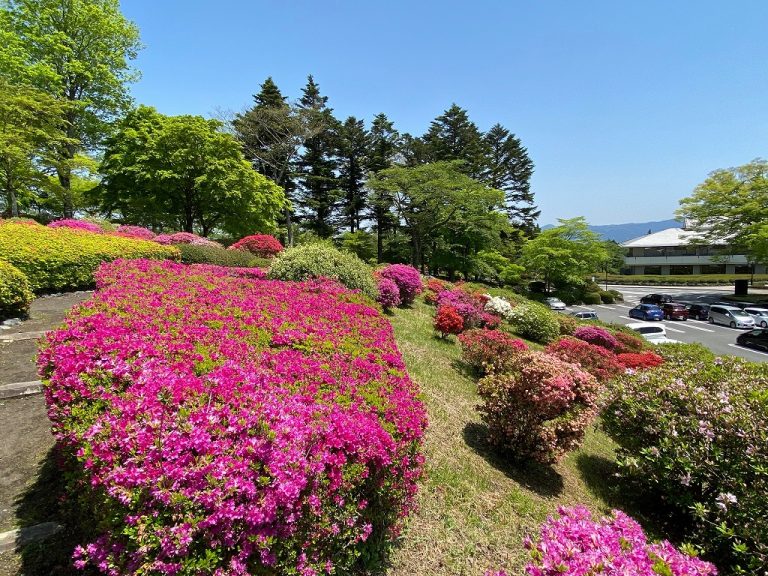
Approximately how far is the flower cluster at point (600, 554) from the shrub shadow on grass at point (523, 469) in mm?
2545

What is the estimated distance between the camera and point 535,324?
13.6 metres

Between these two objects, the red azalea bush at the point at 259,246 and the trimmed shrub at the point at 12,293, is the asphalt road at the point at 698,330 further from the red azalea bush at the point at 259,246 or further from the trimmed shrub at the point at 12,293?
the trimmed shrub at the point at 12,293

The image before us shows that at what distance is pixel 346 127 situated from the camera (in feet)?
113

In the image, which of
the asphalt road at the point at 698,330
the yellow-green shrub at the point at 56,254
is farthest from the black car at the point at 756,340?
the yellow-green shrub at the point at 56,254

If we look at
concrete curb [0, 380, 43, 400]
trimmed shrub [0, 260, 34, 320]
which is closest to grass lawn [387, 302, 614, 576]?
concrete curb [0, 380, 43, 400]

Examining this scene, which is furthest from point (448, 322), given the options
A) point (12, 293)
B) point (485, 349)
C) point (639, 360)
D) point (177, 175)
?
point (177, 175)

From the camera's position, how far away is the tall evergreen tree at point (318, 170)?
34125 mm

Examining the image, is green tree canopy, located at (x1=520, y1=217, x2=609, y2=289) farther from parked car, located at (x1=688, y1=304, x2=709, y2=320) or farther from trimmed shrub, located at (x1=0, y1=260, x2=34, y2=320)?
trimmed shrub, located at (x1=0, y1=260, x2=34, y2=320)

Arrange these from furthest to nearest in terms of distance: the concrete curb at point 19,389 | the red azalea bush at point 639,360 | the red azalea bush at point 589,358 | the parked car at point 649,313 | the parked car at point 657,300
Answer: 1. the parked car at point 657,300
2. the parked car at point 649,313
3. the red azalea bush at point 639,360
4. the red azalea bush at point 589,358
5. the concrete curb at point 19,389

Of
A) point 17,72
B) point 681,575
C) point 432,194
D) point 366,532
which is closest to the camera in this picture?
point 681,575

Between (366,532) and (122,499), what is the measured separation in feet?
4.88

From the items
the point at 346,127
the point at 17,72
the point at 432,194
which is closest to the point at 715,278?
the point at 432,194

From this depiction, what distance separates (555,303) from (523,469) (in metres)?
26.8

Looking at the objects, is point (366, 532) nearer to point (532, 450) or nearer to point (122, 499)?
point (122, 499)
